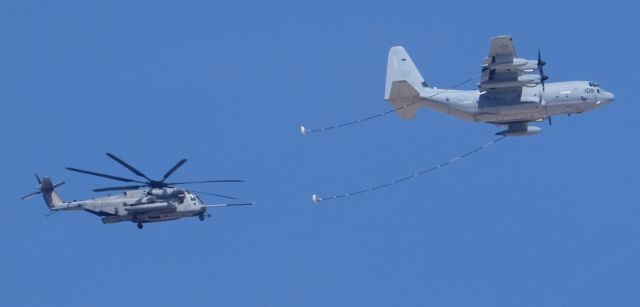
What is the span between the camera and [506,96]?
8544 cm

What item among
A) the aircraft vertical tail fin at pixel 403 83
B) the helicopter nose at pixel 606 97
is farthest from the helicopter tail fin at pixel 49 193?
the helicopter nose at pixel 606 97

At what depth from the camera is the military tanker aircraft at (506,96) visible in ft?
276

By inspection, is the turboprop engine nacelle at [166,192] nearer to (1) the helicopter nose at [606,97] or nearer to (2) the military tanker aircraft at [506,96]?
(2) the military tanker aircraft at [506,96]

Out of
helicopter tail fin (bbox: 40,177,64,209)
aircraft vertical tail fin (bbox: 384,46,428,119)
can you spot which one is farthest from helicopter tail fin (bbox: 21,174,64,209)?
aircraft vertical tail fin (bbox: 384,46,428,119)

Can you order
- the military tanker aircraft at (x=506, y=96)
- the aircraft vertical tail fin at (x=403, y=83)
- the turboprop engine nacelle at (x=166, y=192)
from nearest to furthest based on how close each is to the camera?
the military tanker aircraft at (x=506, y=96) → the aircraft vertical tail fin at (x=403, y=83) → the turboprop engine nacelle at (x=166, y=192)

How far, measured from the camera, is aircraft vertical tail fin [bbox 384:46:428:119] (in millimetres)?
86688

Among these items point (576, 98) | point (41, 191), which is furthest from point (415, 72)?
point (41, 191)

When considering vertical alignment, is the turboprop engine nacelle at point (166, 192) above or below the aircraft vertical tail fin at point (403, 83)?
below

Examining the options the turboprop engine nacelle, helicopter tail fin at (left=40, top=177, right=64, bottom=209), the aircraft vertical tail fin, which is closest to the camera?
the aircraft vertical tail fin

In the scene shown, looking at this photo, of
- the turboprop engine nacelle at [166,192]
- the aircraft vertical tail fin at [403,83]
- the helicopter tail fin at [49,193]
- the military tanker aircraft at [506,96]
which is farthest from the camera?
the helicopter tail fin at [49,193]

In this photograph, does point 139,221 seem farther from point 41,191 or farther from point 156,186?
point 41,191

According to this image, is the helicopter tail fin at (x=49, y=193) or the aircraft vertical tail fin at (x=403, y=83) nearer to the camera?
the aircraft vertical tail fin at (x=403, y=83)

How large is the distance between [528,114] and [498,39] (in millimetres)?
5065

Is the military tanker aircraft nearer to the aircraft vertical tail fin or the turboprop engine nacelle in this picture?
the aircraft vertical tail fin
